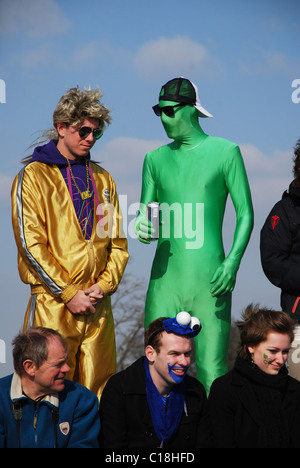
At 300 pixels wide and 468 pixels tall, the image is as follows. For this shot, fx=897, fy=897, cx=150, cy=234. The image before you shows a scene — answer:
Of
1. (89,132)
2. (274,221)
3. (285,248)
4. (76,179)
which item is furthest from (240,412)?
(89,132)

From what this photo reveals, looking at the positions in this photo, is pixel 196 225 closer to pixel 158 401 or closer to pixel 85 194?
pixel 85 194

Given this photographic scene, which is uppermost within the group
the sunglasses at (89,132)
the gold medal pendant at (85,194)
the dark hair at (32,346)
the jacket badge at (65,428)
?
the sunglasses at (89,132)

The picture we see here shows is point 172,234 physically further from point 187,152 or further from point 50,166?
point 50,166

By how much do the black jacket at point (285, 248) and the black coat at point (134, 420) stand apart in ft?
3.68

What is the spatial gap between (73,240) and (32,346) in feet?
3.51

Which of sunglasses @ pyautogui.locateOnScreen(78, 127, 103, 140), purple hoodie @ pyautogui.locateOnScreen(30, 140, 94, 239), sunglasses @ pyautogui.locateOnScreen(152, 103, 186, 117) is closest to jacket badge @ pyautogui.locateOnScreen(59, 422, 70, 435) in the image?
purple hoodie @ pyautogui.locateOnScreen(30, 140, 94, 239)

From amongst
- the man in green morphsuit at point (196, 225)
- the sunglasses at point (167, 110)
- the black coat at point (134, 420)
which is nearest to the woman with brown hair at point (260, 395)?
the black coat at point (134, 420)

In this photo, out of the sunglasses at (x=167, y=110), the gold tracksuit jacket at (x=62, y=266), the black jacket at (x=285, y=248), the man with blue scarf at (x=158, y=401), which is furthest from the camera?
the sunglasses at (x=167, y=110)

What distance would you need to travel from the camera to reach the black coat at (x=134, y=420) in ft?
17.3

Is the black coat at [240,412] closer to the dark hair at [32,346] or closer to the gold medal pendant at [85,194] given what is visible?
the dark hair at [32,346]

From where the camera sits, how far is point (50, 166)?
6.13m

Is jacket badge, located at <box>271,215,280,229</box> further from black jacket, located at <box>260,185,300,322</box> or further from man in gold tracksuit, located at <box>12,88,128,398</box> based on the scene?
man in gold tracksuit, located at <box>12,88,128,398</box>

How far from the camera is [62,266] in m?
5.98

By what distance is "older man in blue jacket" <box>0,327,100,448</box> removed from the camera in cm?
505
